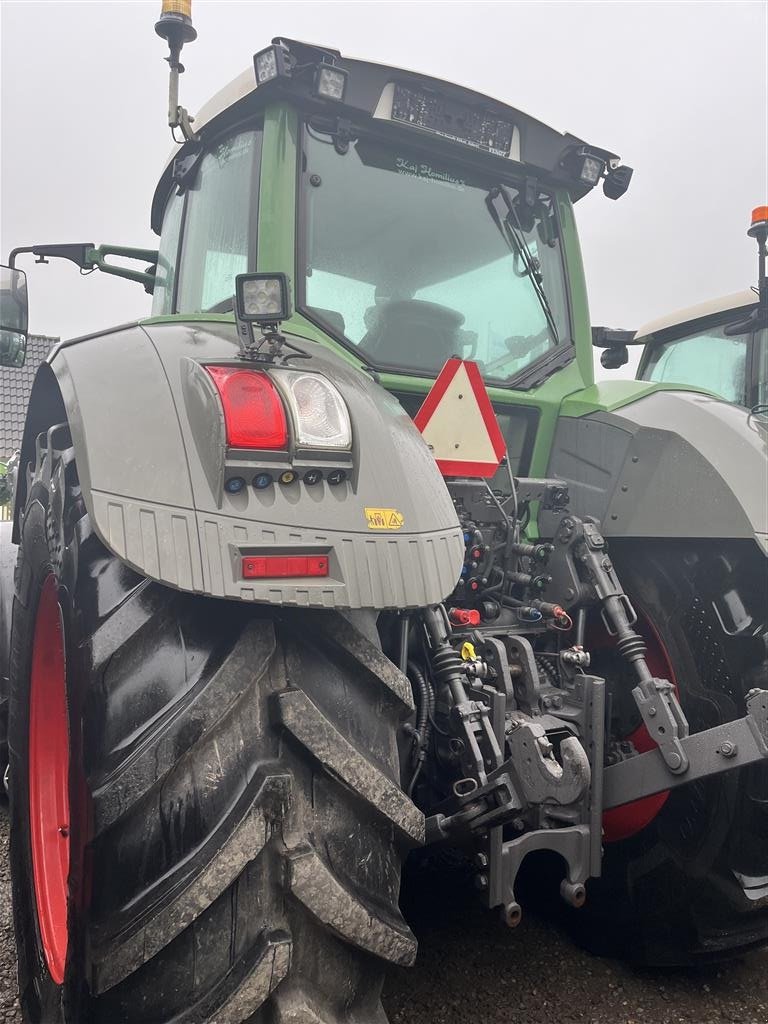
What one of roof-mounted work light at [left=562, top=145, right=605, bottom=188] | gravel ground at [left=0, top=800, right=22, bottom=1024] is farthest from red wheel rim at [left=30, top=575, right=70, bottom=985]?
roof-mounted work light at [left=562, top=145, right=605, bottom=188]

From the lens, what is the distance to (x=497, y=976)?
7.77 feet

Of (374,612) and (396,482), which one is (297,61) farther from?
(374,612)

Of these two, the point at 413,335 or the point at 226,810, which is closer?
the point at 226,810

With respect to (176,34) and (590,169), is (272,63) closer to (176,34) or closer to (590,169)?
(176,34)

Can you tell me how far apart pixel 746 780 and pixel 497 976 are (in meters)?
0.91

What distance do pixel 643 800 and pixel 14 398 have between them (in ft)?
22.8

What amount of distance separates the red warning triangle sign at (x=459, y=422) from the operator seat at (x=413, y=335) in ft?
0.74

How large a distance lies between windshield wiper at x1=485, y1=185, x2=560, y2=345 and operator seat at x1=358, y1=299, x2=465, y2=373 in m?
0.34

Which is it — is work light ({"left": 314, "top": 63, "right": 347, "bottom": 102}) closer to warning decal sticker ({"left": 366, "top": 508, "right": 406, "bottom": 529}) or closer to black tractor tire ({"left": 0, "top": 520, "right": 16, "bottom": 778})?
warning decal sticker ({"left": 366, "top": 508, "right": 406, "bottom": 529})

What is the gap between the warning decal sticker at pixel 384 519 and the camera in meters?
1.54

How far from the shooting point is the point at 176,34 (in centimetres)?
236

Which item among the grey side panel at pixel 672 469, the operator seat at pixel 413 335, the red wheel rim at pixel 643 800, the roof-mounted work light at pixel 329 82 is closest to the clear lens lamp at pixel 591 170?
the operator seat at pixel 413 335

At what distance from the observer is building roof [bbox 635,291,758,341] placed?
17.5ft

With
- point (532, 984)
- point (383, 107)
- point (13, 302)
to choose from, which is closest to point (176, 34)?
point (383, 107)
